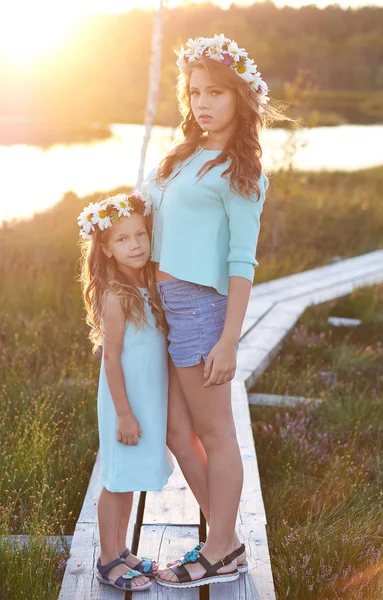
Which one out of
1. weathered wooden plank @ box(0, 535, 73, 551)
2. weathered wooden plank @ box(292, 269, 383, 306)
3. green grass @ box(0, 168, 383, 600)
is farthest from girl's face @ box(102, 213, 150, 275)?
weathered wooden plank @ box(292, 269, 383, 306)

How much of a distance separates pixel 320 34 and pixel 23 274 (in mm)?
89540

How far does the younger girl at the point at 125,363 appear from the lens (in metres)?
2.46

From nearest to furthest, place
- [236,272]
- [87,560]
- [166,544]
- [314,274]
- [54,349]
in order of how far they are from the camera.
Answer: [236,272] < [87,560] < [166,544] < [54,349] < [314,274]

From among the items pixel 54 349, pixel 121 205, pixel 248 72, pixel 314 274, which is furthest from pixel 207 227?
pixel 314 274

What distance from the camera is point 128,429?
2.49 meters

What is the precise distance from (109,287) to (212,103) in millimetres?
714

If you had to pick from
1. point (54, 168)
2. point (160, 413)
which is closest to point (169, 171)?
point (160, 413)

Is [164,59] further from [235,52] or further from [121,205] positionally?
[121,205]

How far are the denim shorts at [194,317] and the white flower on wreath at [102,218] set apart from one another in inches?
11.4

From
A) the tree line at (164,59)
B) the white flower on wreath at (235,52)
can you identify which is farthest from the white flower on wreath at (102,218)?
the tree line at (164,59)

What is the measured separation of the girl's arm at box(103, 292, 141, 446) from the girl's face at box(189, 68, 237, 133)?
0.67 meters

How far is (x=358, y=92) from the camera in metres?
73.8

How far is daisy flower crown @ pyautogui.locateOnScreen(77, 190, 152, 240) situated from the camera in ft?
8.02

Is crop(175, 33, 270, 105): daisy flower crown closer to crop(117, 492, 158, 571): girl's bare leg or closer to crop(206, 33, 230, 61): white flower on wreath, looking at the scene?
crop(206, 33, 230, 61): white flower on wreath
